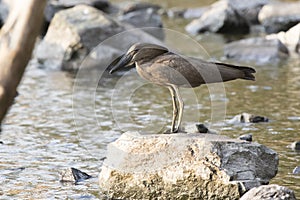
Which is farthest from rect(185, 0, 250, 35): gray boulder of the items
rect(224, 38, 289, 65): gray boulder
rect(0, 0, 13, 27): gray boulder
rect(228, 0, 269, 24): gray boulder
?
rect(0, 0, 13, 27): gray boulder

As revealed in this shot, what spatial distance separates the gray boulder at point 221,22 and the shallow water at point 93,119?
3.45 m

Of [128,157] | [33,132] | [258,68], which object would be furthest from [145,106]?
[128,157]

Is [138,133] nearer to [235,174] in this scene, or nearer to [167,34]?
[235,174]

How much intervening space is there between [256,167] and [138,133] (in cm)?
95

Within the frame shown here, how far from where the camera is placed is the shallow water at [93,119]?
23.9 ft

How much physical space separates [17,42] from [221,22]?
1335 centimetres

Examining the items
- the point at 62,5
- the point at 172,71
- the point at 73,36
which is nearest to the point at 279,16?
the point at 73,36

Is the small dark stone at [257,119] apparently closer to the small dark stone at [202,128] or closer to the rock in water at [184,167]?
the small dark stone at [202,128]

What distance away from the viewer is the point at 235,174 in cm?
626

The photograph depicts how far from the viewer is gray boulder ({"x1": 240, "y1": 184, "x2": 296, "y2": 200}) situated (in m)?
5.85

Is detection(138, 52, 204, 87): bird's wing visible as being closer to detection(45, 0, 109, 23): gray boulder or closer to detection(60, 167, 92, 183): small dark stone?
detection(60, 167, 92, 183): small dark stone

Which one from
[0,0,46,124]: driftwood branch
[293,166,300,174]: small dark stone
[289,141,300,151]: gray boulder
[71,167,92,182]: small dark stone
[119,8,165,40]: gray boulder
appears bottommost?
[119,8,165,40]: gray boulder

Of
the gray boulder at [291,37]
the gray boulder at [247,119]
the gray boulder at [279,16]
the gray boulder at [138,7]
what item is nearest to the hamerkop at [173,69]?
the gray boulder at [247,119]

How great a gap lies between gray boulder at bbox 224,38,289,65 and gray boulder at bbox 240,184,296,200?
24.7ft
